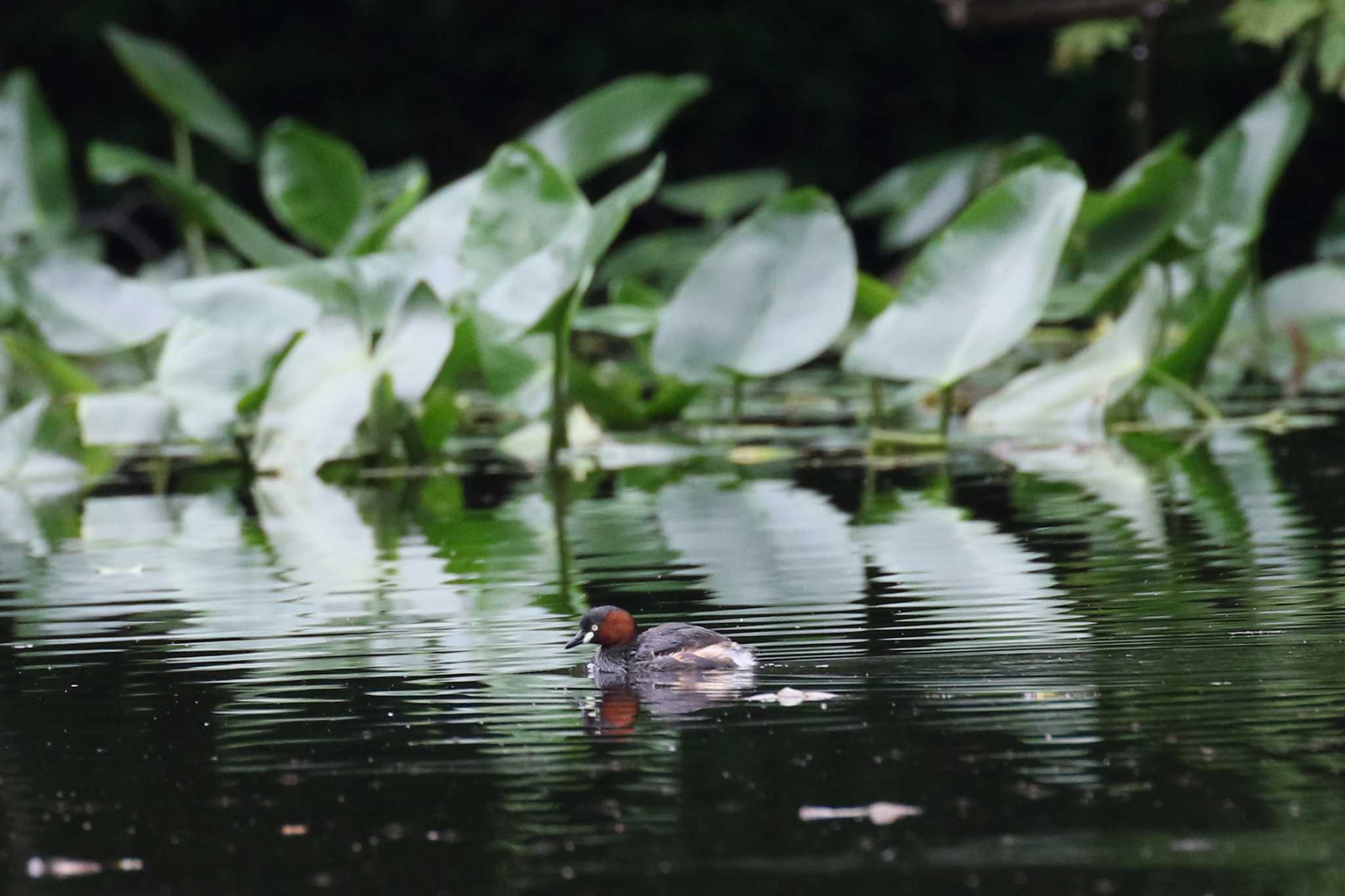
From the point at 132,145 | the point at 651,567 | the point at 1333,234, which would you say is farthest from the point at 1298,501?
the point at 132,145

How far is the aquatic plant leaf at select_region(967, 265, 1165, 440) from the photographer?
5809 millimetres

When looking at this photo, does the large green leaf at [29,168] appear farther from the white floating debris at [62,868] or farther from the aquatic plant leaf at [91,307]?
the white floating debris at [62,868]

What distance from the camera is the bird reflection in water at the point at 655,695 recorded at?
2.51 metres

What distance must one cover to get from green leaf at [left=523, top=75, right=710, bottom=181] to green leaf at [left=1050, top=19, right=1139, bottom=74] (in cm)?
309

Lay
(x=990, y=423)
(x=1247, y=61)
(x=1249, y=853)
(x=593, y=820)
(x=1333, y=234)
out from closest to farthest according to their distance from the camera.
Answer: (x=1249, y=853)
(x=593, y=820)
(x=990, y=423)
(x=1333, y=234)
(x=1247, y=61)

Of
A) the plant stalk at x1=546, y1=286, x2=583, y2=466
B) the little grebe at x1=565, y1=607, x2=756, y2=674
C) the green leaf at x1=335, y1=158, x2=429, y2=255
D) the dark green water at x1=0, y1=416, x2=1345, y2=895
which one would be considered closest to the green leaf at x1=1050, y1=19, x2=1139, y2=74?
the green leaf at x1=335, y1=158, x2=429, y2=255

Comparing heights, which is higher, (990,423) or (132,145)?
(132,145)

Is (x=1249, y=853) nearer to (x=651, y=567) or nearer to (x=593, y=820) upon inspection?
(x=593, y=820)

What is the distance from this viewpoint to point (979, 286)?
5395 millimetres

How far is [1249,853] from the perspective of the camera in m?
1.83

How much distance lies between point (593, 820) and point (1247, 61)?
10.2 m

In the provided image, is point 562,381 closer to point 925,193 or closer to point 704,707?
point 704,707

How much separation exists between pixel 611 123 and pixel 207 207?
1.42m

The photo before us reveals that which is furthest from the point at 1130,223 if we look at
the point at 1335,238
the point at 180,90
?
the point at 1335,238
